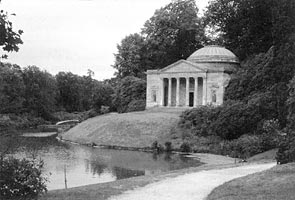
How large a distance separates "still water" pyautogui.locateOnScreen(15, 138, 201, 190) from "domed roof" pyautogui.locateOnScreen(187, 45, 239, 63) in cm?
2813

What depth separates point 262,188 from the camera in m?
13.9

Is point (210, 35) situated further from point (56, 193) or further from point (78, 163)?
point (56, 193)

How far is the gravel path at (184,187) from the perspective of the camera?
45.0 feet

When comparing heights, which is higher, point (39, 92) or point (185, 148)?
point (39, 92)

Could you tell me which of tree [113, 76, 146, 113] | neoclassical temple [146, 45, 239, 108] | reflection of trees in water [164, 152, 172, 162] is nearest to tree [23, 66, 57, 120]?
tree [113, 76, 146, 113]

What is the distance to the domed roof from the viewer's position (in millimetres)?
66500

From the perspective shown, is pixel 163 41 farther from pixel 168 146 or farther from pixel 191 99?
pixel 168 146

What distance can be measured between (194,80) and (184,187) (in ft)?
171

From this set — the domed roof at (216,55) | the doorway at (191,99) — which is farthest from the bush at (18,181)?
the doorway at (191,99)

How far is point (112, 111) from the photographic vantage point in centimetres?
7394

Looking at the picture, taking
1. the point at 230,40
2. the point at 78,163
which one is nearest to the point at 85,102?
the point at 230,40

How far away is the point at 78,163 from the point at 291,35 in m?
16.7

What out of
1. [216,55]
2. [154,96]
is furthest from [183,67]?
[154,96]

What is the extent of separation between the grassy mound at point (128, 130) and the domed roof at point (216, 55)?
14.5m
